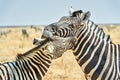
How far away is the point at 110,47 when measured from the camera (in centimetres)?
689

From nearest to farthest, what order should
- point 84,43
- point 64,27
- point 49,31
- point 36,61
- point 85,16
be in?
point 49,31, point 36,61, point 64,27, point 85,16, point 84,43

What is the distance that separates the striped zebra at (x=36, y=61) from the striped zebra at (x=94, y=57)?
233mm

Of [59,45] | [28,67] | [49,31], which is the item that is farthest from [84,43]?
[28,67]

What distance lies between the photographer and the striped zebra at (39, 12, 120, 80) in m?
6.64

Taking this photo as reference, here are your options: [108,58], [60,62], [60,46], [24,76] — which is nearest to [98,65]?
[108,58]

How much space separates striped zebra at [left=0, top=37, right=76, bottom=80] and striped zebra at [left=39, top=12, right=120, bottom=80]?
233mm

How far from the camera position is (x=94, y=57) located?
22.1 ft

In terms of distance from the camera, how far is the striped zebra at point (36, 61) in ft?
19.4

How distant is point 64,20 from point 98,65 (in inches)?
34.0

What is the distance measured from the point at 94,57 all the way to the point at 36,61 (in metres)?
0.97

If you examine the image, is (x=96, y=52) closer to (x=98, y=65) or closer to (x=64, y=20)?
(x=98, y=65)

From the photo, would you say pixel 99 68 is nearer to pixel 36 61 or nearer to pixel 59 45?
pixel 59 45

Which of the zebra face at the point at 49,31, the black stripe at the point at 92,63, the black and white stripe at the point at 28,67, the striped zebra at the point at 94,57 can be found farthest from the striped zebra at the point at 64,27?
the black stripe at the point at 92,63

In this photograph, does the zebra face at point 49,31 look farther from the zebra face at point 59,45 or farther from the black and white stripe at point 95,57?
the black and white stripe at point 95,57
